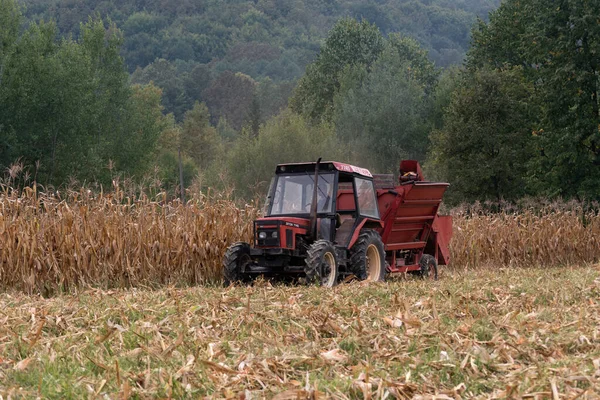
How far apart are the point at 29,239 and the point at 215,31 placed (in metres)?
164

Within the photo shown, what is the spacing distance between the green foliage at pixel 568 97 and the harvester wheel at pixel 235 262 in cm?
2125

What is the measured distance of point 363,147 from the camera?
172ft

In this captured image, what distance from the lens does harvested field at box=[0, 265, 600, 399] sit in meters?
4.72

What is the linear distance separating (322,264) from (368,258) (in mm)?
1540

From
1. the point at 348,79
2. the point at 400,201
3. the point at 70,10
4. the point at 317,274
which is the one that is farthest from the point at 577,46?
the point at 70,10

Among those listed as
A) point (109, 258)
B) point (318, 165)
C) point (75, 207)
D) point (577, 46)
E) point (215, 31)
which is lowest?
point (109, 258)

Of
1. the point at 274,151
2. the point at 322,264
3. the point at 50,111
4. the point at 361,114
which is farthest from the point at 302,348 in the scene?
the point at 361,114

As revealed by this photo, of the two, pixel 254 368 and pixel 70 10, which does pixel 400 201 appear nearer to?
pixel 254 368

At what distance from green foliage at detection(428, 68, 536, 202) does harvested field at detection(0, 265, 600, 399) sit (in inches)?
1063

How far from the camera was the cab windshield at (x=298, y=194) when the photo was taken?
12203 mm

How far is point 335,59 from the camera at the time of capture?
69.4 m

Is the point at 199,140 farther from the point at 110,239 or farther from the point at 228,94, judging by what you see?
the point at 110,239

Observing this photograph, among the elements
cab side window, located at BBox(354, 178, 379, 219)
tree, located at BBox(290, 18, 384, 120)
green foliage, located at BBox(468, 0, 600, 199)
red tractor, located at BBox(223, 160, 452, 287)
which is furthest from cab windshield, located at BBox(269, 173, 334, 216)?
tree, located at BBox(290, 18, 384, 120)

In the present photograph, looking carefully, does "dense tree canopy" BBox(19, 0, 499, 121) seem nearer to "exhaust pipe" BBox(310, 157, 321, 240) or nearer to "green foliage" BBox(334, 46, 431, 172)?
"green foliage" BBox(334, 46, 431, 172)
